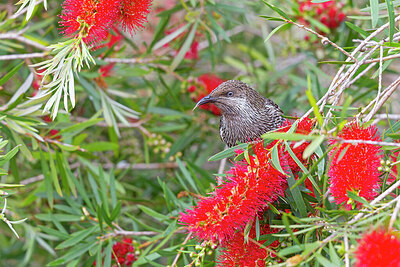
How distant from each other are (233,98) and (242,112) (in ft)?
0.36

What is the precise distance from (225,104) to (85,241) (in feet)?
3.64

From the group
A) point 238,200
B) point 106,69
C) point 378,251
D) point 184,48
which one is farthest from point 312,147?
point 106,69

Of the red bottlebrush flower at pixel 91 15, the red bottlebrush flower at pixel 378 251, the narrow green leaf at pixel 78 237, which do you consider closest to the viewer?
the red bottlebrush flower at pixel 378 251

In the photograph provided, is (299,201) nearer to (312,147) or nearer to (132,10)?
(312,147)

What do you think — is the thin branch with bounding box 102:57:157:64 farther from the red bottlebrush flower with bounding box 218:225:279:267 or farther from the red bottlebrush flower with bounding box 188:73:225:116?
the red bottlebrush flower with bounding box 218:225:279:267

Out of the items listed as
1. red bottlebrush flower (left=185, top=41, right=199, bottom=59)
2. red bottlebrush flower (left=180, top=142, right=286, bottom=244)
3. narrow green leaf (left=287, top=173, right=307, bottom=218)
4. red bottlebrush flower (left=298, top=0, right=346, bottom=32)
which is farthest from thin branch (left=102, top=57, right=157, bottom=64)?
narrow green leaf (left=287, top=173, right=307, bottom=218)

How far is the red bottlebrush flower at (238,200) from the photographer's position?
175cm

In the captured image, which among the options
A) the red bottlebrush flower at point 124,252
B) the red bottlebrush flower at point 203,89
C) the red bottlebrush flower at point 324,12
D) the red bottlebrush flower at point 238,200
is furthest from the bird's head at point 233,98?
the red bottlebrush flower at point 238,200

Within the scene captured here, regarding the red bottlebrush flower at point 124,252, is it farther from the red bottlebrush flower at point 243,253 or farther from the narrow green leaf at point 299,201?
the narrow green leaf at point 299,201

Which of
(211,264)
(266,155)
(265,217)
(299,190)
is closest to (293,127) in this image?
(266,155)

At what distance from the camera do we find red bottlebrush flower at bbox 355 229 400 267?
1154 millimetres

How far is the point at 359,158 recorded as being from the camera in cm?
156

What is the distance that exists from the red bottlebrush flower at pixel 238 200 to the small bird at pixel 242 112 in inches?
39.6

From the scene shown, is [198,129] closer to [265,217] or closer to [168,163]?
[168,163]
